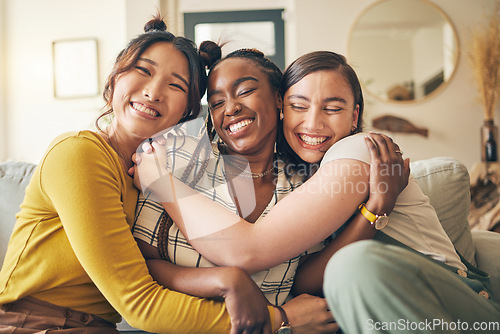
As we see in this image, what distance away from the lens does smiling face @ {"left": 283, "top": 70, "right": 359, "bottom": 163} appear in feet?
3.76

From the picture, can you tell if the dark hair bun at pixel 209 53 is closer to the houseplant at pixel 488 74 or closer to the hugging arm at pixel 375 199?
the hugging arm at pixel 375 199

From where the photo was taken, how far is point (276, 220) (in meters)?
0.95

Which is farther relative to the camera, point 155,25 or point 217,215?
point 155,25

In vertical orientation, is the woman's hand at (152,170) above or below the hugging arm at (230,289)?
above

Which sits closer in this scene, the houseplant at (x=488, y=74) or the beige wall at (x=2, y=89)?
the houseplant at (x=488, y=74)

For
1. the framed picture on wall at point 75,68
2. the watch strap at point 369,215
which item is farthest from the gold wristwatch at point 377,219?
the framed picture on wall at point 75,68

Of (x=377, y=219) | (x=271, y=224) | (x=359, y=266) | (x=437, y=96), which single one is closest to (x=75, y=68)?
(x=437, y=96)

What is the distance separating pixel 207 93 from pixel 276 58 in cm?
290

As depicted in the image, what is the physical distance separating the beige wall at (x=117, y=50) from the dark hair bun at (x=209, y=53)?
2677 millimetres

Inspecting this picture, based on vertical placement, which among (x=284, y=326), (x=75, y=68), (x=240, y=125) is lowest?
(x=284, y=326)

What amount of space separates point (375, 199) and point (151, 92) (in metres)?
0.66

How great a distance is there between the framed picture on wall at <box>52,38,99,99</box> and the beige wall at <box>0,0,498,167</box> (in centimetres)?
7

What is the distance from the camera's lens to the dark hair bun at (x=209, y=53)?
1274mm

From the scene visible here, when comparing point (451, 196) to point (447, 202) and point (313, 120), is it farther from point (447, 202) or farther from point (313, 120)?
point (313, 120)
